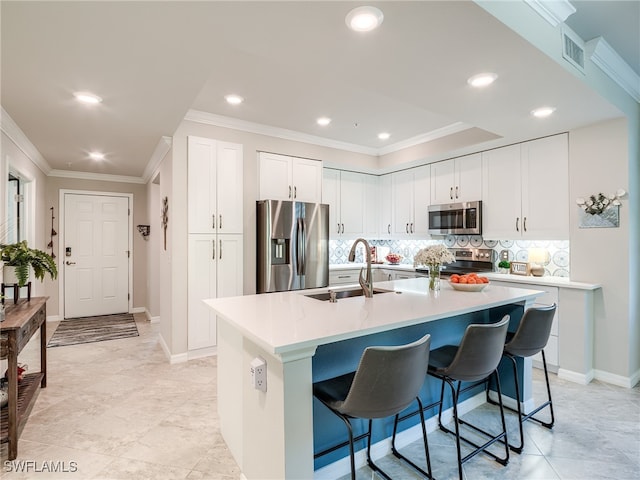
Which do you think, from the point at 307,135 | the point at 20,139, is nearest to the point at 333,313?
the point at 307,135

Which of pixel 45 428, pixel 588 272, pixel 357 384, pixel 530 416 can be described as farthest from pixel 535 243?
pixel 45 428

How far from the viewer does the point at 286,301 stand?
2203 mm

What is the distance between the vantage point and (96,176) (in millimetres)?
5754

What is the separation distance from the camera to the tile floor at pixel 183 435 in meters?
1.96

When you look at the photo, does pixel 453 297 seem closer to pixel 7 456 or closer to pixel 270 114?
pixel 270 114

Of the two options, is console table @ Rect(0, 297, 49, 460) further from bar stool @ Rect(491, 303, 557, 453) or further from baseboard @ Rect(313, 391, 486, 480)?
bar stool @ Rect(491, 303, 557, 453)

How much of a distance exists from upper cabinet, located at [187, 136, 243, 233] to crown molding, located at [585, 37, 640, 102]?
3.36m

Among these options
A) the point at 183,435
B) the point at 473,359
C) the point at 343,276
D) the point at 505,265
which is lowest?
the point at 183,435

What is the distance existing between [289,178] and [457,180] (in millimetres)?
2226

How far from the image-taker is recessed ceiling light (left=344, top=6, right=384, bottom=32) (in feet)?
5.20

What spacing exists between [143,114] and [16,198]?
2651mm

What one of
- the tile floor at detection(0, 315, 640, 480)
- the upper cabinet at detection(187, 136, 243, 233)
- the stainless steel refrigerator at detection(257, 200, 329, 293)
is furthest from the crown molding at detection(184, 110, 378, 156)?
the tile floor at detection(0, 315, 640, 480)

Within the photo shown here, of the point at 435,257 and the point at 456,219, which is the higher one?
the point at 456,219

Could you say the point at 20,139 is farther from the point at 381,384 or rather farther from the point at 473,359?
the point at 473,359
